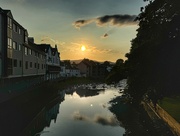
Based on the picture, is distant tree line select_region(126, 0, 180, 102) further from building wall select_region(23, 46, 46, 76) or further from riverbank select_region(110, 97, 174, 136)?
building wall select_region(23, 46, 46, 76)

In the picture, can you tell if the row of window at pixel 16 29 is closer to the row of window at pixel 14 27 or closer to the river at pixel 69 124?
the row of window at pixel 14 27

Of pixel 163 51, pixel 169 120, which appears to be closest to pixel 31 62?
pixel 169 120

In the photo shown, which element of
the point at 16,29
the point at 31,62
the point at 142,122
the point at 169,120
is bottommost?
the point at 142,122

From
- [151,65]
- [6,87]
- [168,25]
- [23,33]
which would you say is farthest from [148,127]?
[23,33]

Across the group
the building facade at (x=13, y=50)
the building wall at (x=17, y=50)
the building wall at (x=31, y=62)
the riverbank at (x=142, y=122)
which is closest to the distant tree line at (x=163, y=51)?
the riverbank at (x=142, y=122)

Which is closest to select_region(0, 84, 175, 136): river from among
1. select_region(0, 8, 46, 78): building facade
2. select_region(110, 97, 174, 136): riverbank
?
select_region(110, 97, 174, 136): riverbank

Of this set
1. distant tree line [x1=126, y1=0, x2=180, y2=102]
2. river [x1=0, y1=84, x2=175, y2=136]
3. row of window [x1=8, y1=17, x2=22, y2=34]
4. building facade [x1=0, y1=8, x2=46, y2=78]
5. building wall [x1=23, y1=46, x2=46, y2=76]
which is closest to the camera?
distant tree line [x1=126, y1=0, x2=180, y2=102]

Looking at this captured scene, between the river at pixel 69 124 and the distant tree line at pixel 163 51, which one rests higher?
the distant tree line at pixel 163 51

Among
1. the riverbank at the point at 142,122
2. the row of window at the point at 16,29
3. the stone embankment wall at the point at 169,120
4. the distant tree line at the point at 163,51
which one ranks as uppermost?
the row of window at the point at 16,29

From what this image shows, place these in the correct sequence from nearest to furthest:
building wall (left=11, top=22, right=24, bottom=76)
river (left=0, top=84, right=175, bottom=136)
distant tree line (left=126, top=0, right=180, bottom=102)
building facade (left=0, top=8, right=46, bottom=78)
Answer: distant tree line (left=126, top=0, right=180, bottom=102), river (left=0, top=84, right=175, bottom=136), building facade (left=0, top=8, right=46, bottom=78), building wall (left=11, top=22, right=24, bottom=76)

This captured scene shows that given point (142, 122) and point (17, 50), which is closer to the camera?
point (142, 122)

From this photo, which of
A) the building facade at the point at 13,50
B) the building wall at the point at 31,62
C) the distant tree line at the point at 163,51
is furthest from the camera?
the building wall at the point at 31,62

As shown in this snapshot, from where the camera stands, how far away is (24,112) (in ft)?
99.1

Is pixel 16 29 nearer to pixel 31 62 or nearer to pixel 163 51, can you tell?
pixel 31 62
